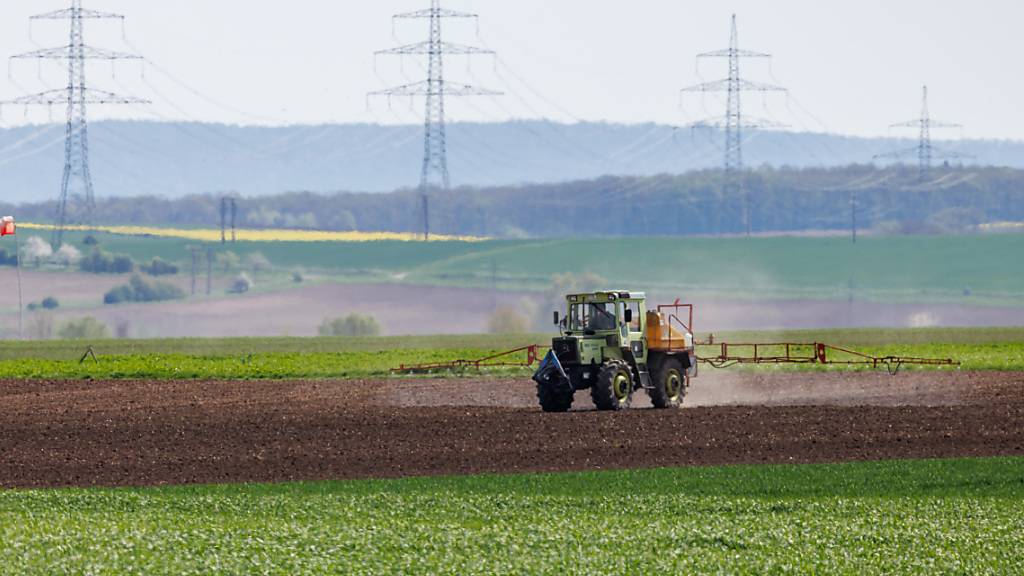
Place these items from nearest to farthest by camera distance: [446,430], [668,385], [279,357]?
[446,430]
[668,385]
[279,357]

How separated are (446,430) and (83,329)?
92688 millimetres

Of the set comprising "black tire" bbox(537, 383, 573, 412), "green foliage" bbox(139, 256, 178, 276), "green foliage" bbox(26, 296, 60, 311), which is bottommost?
"black tire" bbox(537, 383, 573, 412)

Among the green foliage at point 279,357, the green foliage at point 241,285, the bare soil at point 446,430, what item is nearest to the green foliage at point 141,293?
the green foliage at point 241,285

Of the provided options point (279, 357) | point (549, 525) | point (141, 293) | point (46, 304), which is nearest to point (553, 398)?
point (549, 525)

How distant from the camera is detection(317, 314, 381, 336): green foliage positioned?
124875 millimetres

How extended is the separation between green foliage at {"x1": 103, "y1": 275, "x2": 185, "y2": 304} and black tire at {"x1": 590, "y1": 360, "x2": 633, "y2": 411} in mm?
107678

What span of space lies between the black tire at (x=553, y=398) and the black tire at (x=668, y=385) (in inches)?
106

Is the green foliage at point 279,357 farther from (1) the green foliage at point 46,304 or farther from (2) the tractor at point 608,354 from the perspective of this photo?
(1) the green foliage at point 46,304

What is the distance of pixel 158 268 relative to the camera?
156 metres

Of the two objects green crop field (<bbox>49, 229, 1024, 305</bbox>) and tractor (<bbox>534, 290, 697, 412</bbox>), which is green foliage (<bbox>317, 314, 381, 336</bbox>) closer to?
green crop field (<bbox>49, 229, 1024, 305</bbox>)

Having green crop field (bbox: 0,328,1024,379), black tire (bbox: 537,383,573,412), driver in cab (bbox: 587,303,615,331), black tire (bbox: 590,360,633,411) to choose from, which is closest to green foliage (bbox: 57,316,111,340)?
green crop field (bbox: 0,328,1024,379)

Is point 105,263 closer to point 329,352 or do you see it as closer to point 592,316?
point 329,352

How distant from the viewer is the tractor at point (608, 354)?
4412 centimetres

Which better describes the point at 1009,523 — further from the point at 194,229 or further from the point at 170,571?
→ the point at 194,229
